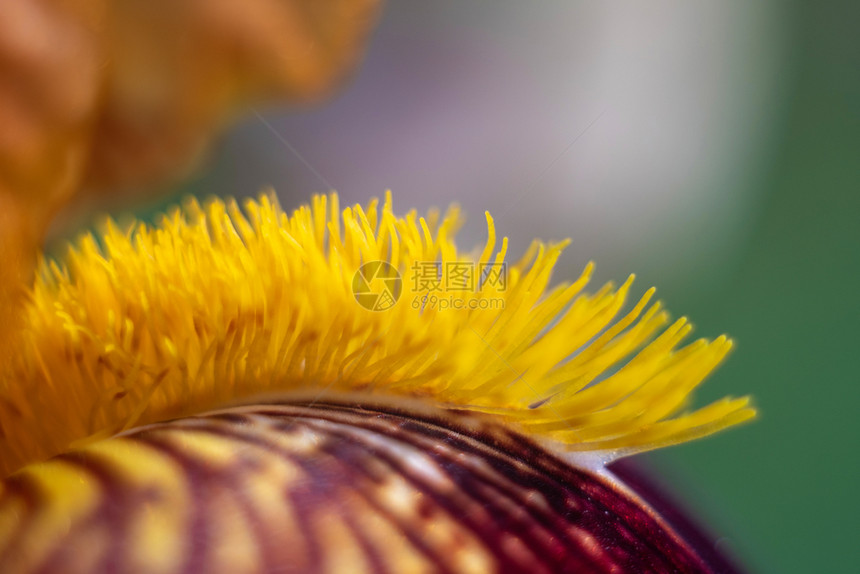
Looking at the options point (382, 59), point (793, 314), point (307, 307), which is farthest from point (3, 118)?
point (793, 314)

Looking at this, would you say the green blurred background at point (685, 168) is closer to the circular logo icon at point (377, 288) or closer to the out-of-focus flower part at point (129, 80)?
the out-of-focus flower part at point (129, 80)

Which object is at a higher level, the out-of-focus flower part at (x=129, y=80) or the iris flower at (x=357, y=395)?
the out-of-focus flower part at (x=129, y=80)

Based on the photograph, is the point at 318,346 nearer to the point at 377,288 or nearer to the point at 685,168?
A: the point at 377,288

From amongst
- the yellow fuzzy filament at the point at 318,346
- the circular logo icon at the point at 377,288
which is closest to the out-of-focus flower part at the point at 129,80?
the yellow fuzzy filament at the point at 318,346

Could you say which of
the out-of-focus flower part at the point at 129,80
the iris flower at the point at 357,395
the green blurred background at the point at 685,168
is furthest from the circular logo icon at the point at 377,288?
the green blurred background at the point at 685,168

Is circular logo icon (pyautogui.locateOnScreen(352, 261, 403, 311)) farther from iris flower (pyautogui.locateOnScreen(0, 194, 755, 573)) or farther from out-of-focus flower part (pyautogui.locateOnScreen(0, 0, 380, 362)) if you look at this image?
out-of-focus flower part (pyautogui.locateOnScreen(0, 0, 380, 362))

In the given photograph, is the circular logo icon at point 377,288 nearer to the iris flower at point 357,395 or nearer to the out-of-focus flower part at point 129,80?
the iris flower at point 357,395

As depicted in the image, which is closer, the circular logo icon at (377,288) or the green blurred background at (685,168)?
the circular logo icon at (377,288)

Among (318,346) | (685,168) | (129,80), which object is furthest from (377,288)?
(685,168)

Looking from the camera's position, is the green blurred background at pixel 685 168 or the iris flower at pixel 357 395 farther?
the green blurred background at pixel 685 168
